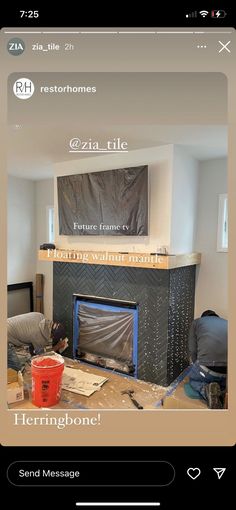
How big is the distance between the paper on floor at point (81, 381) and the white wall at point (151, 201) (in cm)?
109

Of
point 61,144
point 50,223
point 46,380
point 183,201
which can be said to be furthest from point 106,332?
point 61,144

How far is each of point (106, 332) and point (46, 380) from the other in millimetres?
963

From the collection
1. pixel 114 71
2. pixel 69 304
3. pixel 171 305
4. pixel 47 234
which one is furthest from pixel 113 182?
pixel 114 71

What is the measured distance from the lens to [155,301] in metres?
2.14

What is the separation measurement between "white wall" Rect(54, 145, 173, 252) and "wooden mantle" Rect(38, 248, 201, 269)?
6cm

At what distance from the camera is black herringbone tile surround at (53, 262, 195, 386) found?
211cm
